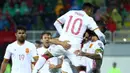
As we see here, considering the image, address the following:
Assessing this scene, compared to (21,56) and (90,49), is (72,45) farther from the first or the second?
(21,56)

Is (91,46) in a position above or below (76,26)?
below

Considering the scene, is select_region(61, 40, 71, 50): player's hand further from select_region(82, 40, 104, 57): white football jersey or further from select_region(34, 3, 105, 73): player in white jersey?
select_region(82, 40, 104, 57): white football jersey

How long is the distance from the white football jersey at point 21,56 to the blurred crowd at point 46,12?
343 inches

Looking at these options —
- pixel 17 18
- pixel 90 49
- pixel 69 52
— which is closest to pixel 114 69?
pixel 17 18

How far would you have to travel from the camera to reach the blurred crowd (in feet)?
73.7

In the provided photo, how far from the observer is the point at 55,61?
1283 cm

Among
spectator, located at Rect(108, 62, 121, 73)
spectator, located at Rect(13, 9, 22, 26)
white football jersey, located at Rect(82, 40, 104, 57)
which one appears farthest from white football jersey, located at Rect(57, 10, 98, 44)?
spectator, located at Rect(13, 9, 22, 26)

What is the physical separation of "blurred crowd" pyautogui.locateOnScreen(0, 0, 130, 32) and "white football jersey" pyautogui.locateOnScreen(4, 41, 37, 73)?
28.6 ft

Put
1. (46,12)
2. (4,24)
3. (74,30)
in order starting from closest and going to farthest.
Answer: (74,30) → (4,24) → (46,12)

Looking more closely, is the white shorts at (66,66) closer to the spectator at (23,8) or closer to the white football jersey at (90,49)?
the white football jersey at (90,49)

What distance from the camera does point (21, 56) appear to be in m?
13.4

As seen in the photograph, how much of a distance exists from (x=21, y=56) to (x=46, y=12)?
9812 mm

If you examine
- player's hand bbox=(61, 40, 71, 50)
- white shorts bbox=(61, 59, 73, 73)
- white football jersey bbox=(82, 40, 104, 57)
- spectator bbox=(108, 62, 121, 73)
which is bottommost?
spectator bbox=(108, 62, 121, 73)

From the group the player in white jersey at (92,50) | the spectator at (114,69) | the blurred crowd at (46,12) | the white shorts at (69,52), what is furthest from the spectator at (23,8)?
the white shorts at (69,52)
